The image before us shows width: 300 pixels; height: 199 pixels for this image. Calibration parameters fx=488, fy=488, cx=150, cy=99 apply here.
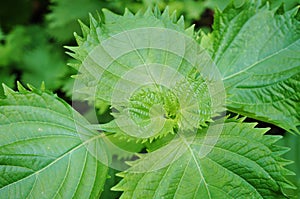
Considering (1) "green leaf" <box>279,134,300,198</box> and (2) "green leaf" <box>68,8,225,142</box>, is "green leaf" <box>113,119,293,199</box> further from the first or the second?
(1) "green leaf" <box>279,134,300,198</box>

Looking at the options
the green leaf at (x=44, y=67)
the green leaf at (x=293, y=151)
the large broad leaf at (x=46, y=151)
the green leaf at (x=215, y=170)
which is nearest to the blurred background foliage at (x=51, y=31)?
the green leaf at (x=44, y=67)

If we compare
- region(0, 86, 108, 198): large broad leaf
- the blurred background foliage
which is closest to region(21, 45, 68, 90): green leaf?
the blurred background foliage

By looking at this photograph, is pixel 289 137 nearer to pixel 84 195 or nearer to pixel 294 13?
pixel 294 13

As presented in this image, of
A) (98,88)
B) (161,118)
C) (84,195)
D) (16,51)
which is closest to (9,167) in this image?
(84,195)

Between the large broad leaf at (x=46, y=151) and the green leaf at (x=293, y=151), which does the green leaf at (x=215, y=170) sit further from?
the green leaf at (x=293, y=151)

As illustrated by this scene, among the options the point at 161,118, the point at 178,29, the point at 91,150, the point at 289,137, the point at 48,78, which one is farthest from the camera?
the point at 48,78

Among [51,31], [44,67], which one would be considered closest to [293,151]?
[44,67]

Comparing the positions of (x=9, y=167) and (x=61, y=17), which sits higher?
(x=61, y=17)
